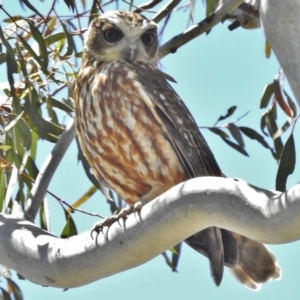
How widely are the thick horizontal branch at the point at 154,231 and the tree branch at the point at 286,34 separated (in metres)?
0.35

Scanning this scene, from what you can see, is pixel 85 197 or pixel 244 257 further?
pixel 85 197

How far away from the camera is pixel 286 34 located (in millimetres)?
2594

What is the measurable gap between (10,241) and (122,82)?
95 cm

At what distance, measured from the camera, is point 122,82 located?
3.60 m

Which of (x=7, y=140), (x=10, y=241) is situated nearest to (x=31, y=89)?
(x=7, y=140)

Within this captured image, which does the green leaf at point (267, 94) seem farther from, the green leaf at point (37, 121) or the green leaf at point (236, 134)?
the green leaf at point (37, 121)

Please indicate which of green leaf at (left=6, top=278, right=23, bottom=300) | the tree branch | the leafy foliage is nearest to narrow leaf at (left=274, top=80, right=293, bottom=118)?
the leafy foliage

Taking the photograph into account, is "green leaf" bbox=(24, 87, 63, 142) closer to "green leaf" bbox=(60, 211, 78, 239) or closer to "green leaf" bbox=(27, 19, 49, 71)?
"green leaf" bbox=(27, 19, 49, 71)

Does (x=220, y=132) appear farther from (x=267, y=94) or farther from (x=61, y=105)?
(x=61, y=105)

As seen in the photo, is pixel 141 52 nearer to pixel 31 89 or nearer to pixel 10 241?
pixel 31 89

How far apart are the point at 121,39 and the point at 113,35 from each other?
62 millimetres

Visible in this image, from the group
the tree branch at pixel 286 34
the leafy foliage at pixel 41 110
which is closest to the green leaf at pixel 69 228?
the leafy foliage at pixel 41 110

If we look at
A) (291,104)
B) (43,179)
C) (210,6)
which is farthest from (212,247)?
(291,104)

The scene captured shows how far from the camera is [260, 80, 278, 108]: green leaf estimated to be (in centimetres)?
426
